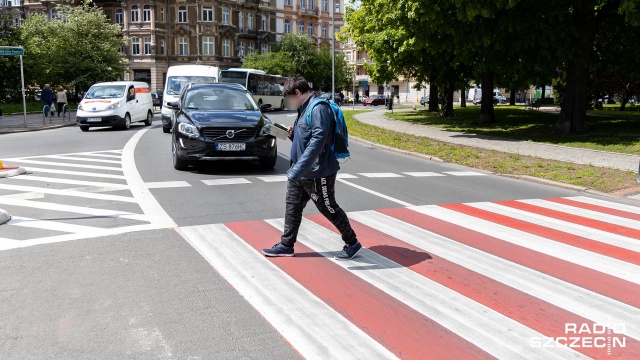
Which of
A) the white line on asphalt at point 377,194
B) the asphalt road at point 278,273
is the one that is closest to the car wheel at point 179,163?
the asphalt road at point 278,273

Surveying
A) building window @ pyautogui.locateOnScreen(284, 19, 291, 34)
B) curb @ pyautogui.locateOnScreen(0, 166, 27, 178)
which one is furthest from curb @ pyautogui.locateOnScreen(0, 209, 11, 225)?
building window @ pyautogui.locateOnScreen(284, 19, 291, 34)

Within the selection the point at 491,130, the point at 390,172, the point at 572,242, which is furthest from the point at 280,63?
the point at 572,242

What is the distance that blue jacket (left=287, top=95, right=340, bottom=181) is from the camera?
5.34 m

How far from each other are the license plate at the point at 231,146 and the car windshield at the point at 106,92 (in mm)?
15403

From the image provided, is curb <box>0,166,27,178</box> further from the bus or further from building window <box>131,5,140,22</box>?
building window <box>131,5,140,22</box>

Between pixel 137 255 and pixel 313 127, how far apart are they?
2.22 m

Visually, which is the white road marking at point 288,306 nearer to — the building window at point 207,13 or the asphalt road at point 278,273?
the asphalt road at point 278,273

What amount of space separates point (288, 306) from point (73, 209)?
481 cm

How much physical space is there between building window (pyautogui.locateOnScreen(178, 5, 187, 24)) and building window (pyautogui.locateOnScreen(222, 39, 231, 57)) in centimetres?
530

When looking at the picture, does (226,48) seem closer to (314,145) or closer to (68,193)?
(68,193)

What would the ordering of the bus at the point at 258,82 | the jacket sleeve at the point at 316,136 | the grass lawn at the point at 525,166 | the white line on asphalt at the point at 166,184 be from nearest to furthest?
the jacket sleeve at the point at 316,136 < the white line on asphalt at the point at 166,184 < the grass lawn at the point at 525,166 < the bus at the point at 258,82

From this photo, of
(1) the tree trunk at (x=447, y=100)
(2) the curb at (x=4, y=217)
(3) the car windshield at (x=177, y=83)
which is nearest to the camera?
(2) the curb at (x=4, y=217)

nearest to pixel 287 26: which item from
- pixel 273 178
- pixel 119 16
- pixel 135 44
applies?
pixel 135 44

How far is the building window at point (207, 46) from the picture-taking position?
7094 cm
